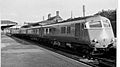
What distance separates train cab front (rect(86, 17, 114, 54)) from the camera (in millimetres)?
10906

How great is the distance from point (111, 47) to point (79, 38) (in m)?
2.05

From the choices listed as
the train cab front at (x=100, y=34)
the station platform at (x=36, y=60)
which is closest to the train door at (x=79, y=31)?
the train cab front at (x=100, y=34)

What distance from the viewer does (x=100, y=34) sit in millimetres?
11328

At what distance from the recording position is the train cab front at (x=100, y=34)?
10.9 meters

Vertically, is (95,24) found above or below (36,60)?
above

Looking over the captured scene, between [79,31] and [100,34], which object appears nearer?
[100,34]

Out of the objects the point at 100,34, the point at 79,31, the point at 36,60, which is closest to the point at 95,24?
the point at 100,34

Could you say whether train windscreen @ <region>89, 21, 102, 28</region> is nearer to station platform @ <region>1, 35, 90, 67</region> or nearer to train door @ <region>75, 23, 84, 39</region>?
train door @ <region>75, 23, 84, 39</region>

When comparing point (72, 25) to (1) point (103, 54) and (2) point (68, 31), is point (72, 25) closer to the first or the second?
(2) point (68, 31)

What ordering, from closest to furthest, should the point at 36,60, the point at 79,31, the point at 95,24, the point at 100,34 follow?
the point at 36,60
the point at 100,34
the point at 95,24
the point at 79,31

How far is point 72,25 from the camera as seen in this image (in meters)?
13.6

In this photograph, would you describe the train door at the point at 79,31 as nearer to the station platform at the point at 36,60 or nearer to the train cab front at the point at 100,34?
the train cab front at the point at 100,34

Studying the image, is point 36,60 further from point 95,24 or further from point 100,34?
point 95,24

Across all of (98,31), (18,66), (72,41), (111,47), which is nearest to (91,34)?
(98,31)
